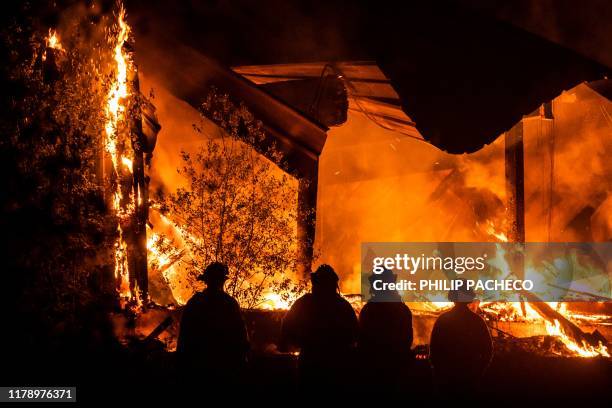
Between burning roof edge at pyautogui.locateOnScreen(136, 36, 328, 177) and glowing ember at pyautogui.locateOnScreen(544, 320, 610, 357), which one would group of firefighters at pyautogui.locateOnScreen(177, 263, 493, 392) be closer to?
burning roof edge at pyautogui.locateOnScreen(136, 36, 328, 177)

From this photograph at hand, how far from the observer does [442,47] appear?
27.2 ft

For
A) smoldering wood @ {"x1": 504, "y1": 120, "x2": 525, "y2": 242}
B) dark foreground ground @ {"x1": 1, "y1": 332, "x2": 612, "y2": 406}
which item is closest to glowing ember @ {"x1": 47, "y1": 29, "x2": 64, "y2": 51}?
dark foreground ground @ {"x1": 1, "y1": 332, "x2": 612, "y2": 406}

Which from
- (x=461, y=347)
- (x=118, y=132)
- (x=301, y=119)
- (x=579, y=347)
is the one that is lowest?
(x=579, y=347)

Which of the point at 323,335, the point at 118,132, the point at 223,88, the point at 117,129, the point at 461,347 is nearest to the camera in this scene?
the point at 323,335

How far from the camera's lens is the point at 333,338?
210 inches

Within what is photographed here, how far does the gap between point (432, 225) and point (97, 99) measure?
11500 mm

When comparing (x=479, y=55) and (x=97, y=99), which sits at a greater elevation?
(x=479, y=55)

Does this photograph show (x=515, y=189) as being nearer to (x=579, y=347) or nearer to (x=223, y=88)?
(x=579, y=347)

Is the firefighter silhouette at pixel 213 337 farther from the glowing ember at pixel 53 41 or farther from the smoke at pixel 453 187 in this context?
the smoke at pixel 453 187

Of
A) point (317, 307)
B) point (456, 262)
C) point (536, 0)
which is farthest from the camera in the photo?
point (456, 262)

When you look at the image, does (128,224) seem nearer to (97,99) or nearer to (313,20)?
(97,99)

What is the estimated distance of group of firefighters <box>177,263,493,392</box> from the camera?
16.7 feet

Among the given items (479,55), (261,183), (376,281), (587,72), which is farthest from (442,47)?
(376,281)

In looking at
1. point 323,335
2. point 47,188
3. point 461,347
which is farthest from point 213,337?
point 47,188
